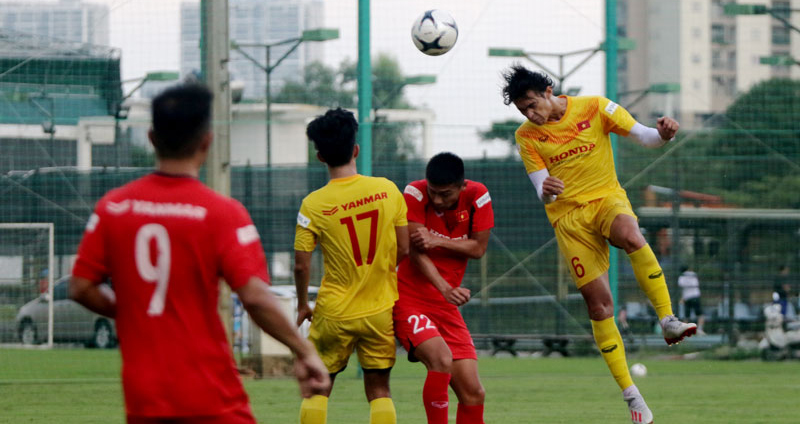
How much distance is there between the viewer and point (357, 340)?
6305mm

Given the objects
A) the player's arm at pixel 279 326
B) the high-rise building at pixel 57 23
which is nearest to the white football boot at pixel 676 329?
the player's arm at pixel 279 326

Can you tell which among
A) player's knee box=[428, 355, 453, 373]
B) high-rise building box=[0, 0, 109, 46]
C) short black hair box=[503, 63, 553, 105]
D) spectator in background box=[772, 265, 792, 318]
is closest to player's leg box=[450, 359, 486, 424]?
player's knee box=[428, 355, 453, 373]

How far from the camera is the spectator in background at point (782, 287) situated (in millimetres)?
16656

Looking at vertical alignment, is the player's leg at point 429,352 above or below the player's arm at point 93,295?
→ below

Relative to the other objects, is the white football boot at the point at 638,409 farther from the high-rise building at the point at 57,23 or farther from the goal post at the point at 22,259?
the high-rise building at the point at 57,23

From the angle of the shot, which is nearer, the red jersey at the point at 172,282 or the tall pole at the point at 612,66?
the red jersey at the point at 172,282

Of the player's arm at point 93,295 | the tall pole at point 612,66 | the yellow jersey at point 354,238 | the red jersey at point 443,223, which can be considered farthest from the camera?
the tall pole at point 612,66

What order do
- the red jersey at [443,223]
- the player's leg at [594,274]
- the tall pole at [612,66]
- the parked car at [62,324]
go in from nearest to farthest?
1. the red jersey at [443,223]
2. the player's leg at [594,274]
3. the tall pole at [612,66]
4. the parked car at [62,324]

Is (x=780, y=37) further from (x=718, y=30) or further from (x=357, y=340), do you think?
(x=357, y=340)

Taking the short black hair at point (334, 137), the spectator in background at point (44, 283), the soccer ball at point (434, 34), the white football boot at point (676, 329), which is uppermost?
the soccer ball at point (434, 34)

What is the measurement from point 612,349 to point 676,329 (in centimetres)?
65

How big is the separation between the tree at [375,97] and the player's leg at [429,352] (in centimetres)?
755

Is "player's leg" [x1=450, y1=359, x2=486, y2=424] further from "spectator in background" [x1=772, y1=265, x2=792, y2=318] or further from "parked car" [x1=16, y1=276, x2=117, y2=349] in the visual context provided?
"spectator in background" [x1=772, y1=265, x2=792, y2=318]

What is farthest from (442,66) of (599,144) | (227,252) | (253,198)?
(227,252)
